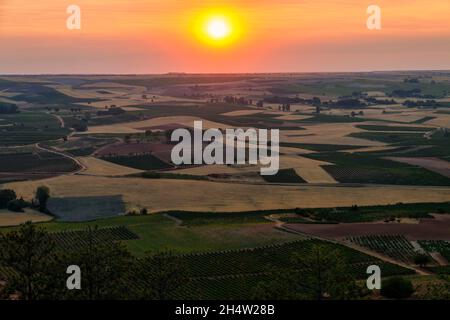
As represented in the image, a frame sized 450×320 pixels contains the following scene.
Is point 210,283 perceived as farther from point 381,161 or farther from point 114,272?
point 381,161

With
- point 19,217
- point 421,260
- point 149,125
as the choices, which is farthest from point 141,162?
point 421,260

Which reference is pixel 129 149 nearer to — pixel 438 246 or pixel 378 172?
pixel 378 172

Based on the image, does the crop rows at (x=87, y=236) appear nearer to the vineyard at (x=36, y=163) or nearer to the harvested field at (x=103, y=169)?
the harvested field at (x=103, y=169)

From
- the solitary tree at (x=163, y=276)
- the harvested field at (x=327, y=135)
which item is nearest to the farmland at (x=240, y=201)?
the harvested field at (x=327, y=135)

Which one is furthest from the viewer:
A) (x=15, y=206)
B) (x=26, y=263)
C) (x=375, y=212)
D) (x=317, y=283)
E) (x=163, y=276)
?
(x=15, y=206)

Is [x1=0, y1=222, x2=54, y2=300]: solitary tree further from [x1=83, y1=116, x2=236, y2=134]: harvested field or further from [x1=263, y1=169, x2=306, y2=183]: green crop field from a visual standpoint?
[x1=83, y1=116, x2=236, y2=134]: harvested field

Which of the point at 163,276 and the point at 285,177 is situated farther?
the point at 285,177
